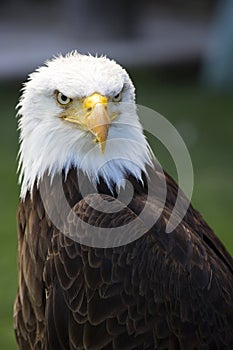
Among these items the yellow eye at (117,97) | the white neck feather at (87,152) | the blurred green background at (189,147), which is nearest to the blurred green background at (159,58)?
the blurred green background at (189,147)

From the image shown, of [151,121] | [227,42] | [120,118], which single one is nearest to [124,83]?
[120,118]

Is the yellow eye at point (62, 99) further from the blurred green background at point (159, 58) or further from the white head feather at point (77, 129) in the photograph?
the blurred green background at point (159, 58)

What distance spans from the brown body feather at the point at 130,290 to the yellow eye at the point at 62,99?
33 cm

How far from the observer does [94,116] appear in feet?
14.2

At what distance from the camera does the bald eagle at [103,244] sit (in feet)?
14.3

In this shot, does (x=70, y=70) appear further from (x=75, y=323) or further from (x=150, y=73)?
(x=150, y=73)

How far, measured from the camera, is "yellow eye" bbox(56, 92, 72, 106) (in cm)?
447

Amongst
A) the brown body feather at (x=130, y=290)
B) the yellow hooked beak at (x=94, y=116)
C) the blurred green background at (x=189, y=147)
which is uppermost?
the yellow hooked beak at (x=94, y=116)

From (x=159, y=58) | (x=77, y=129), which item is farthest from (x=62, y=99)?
(x=159, y=58)

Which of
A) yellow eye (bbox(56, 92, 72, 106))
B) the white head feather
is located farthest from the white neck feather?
yellow eye (bbox(56, 92, 72, 106))

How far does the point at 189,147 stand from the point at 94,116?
6153 mm

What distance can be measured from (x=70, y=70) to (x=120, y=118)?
298mm

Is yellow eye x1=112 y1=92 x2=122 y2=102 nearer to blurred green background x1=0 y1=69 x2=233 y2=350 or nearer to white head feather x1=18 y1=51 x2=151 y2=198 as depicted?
white head feather x1=18 y1=51 x2=151 y2=198

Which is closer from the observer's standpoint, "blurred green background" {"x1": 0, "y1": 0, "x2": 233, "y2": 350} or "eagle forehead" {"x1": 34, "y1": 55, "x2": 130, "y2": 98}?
"eagle forehead" {"x1": 34, "y1": 55, "x2": 130, "y2": 98}
